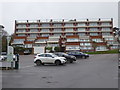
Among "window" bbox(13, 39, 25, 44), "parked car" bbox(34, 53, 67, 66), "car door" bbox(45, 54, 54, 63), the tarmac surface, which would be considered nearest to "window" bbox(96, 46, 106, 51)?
"window" bbox(13, 39, 25, 44)

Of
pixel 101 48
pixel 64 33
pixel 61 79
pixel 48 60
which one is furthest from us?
pixel 64 33

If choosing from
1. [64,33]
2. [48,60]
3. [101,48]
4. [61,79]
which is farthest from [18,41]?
[61,79]

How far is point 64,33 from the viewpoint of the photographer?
340 ft

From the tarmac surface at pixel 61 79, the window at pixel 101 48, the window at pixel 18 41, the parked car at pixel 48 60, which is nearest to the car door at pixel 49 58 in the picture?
the parked car at pixel 48 60

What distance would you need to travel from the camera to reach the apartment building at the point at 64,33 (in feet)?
316

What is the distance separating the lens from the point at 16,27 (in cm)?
10606

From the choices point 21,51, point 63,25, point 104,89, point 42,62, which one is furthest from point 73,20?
point 104,89

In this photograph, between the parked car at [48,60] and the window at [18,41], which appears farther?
the window at [18,41]

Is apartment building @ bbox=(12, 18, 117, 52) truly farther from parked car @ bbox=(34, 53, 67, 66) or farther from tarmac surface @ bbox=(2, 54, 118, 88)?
tarmac surface @ bbox=(2, 54, 118, 88)

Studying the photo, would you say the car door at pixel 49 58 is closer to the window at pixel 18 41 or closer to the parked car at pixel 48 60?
the parked car at pixel 48 60

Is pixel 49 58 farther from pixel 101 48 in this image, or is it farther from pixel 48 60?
pixel 101 48

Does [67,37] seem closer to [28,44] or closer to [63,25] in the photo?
[63,25]

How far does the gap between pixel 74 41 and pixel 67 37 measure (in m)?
4.05

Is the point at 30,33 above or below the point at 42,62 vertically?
above
